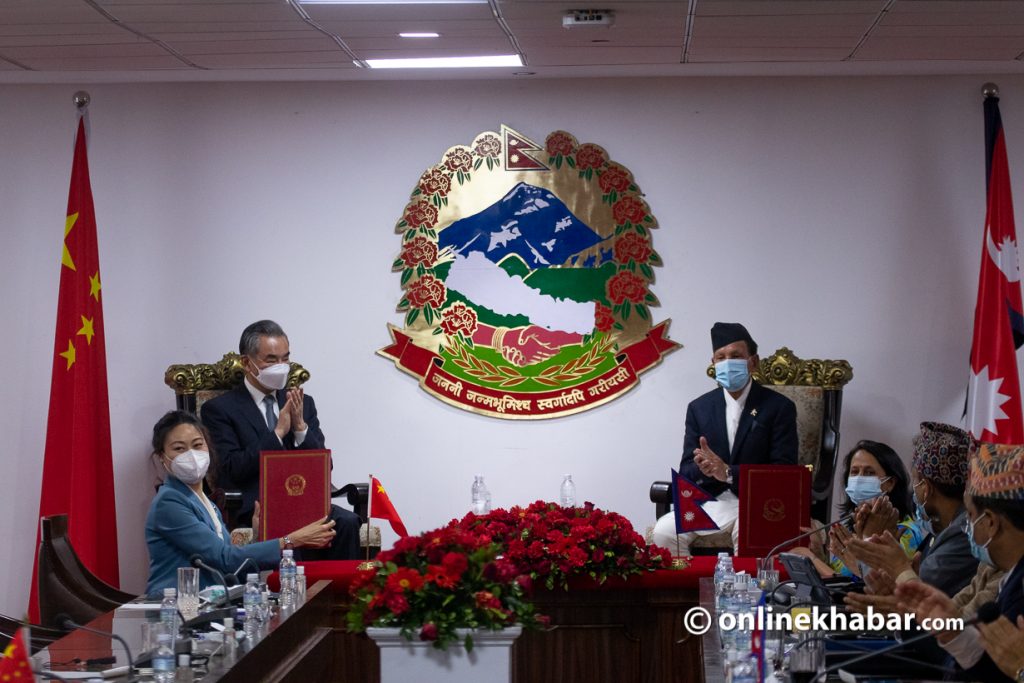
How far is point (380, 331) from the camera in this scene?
720 cm

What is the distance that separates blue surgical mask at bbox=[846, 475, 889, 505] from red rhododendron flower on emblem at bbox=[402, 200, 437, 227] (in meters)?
2.97

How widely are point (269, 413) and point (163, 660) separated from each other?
3.33 meters

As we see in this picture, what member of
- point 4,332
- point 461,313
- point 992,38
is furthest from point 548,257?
point 4,332

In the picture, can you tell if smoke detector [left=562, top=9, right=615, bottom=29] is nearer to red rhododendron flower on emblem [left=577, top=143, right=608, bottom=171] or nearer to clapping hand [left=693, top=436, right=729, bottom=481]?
red rhododendron flower on emblem [left=577, top=143, right=608, bottom=171]

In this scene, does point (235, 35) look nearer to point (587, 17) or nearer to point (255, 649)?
point (587, 17)

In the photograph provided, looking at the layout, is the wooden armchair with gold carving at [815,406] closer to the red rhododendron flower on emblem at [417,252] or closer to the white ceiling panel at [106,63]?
the red rhododendron flower on emblem at [417,252]

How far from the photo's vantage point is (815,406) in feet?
21.6

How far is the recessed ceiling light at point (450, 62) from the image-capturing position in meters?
6.53

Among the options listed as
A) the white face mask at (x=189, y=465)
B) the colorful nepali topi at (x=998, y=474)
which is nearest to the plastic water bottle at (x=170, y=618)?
the white face mask at (x=189, y=465)

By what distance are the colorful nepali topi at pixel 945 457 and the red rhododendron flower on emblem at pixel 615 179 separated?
10.8 feet

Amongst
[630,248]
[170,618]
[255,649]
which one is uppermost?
[630,248]

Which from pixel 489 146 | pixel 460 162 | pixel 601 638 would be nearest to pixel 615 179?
pixel 489 146

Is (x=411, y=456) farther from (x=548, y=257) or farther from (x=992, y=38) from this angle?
(x=992, y=38)

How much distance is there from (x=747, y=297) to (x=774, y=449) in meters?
1.03
